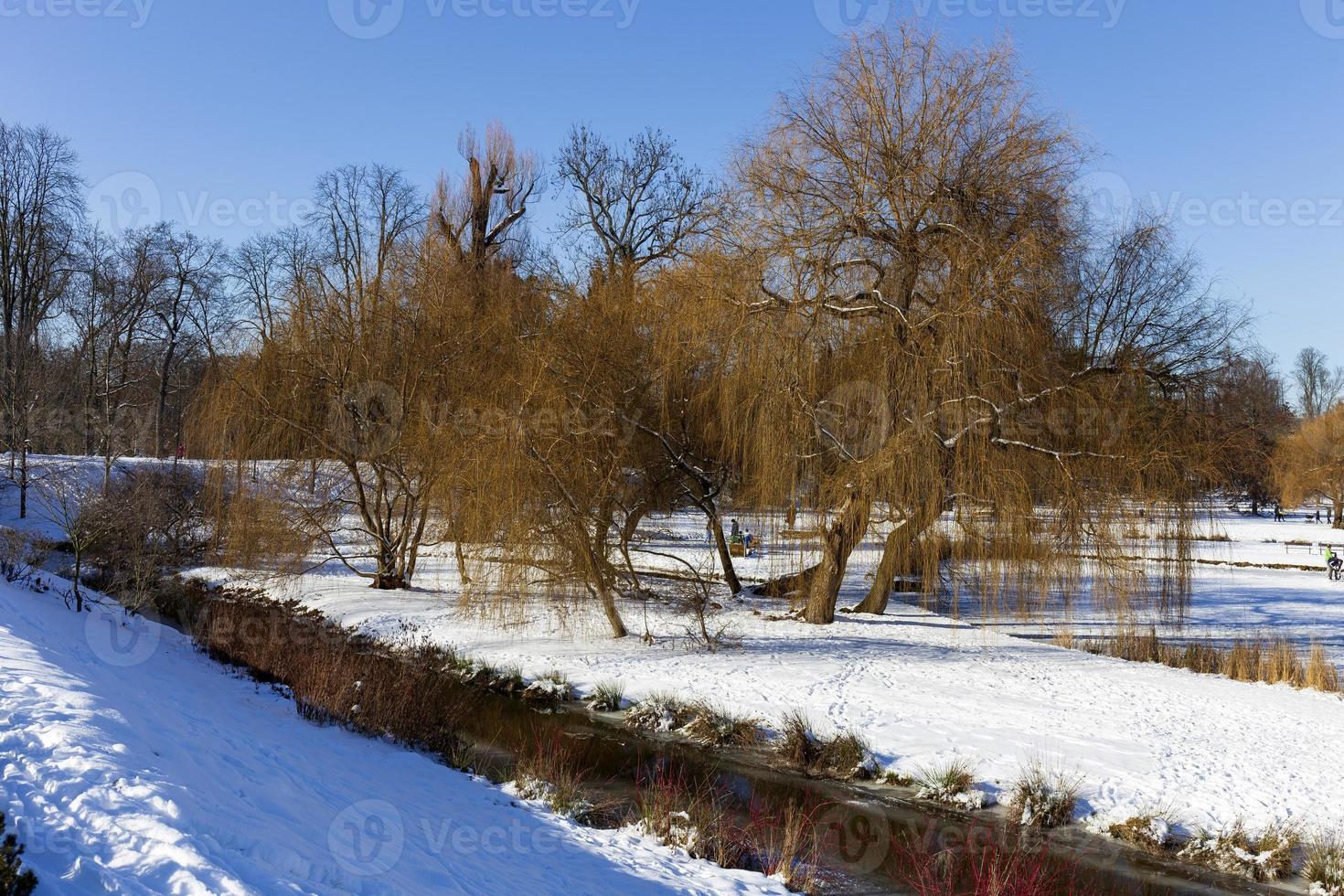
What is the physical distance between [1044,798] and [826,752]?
2.15m

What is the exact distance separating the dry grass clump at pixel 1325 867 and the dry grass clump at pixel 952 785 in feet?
7.84

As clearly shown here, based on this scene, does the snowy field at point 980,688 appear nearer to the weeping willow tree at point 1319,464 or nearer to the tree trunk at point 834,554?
the tree trunk at point 834,554

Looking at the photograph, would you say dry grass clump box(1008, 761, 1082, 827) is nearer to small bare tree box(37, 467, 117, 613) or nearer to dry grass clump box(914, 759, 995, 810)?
dry grass clump box(914, 759, 995, 810)

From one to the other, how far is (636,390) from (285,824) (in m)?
10.1

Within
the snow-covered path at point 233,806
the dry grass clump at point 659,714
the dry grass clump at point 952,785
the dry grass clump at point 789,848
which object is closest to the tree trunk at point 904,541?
the dry grass clump at point 952,785

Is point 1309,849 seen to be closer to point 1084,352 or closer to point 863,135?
point 1084,352

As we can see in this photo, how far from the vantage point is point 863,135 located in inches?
478

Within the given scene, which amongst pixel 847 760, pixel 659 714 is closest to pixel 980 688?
pixel 847 760

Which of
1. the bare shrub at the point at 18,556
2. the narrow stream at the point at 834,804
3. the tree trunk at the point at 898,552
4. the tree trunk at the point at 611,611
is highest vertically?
the tree trunk at the point at 898,552

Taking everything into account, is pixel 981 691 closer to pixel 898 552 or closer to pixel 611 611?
pixel 898 552

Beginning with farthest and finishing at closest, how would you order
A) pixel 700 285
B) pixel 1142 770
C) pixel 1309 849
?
pixel 700 285 → pixel 1142 770 → pixel 1309 849

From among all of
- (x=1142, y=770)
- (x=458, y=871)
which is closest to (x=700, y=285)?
(x=1142, y=770)

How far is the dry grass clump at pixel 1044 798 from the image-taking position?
7.69 meters

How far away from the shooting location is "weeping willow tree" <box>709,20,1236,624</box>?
11180 mm
